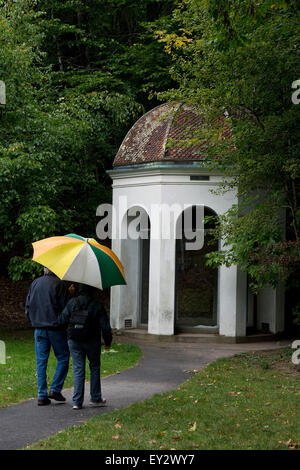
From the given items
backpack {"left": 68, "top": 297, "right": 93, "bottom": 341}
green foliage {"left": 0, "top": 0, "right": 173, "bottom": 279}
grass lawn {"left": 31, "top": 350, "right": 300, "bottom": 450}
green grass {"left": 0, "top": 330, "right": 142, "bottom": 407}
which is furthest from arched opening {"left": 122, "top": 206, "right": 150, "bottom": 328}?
backpack {"left": 68, "top": 297, "right": 93, "bottom": 341}

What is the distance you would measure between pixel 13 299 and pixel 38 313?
14.7 metres

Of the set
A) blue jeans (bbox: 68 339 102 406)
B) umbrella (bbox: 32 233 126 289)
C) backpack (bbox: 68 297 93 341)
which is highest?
umbrella (bbox: 32 233 126 289)

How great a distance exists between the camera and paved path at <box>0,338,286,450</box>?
672 centimetres

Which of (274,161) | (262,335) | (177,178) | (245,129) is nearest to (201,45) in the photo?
(245,129)

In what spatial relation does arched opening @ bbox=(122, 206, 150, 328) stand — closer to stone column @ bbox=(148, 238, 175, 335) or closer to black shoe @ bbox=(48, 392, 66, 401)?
stone column @ bbox=(148, 238, 175, 335)

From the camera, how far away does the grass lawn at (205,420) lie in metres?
6.15

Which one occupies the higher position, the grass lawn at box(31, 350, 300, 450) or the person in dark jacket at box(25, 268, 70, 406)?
the person in dark jacket at box(25, 268, 70, 406)

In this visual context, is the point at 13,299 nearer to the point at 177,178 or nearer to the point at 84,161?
the point at 84,161

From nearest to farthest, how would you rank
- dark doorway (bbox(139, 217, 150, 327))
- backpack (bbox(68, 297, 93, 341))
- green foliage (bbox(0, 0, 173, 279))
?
1. backpack (bbox(68, 297, 93, 341))
2. green foliage (bbox(0, 0, 173, 279))
3. dark doorway (bbox(139, 217, 150, 327))

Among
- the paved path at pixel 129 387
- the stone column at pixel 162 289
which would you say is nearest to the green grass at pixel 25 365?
the paved path at pixel 129 387

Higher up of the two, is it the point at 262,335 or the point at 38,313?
the point at 38,313

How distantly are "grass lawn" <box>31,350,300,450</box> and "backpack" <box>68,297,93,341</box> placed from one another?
3.40 feet

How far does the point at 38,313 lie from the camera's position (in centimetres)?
812

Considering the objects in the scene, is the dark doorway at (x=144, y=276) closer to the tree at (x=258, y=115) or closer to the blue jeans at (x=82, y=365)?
the tree at (x=258, y=115)
